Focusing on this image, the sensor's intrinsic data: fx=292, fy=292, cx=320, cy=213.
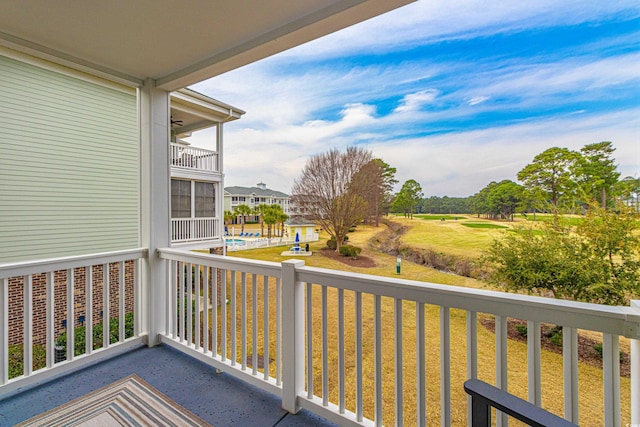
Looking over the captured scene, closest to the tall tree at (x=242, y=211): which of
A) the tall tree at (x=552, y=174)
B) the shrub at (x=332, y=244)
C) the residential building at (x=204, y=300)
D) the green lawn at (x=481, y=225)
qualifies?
the residential building at (x=204, y=300)

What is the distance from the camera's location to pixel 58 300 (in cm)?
385

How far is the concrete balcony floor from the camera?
179 cm

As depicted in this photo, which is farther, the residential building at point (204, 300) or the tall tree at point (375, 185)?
the tall tree at point (375, 185)

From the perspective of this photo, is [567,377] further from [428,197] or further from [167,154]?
[167,154]

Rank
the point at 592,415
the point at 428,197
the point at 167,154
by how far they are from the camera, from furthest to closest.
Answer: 1. the point at 167,154
2. the point at 428,197
3. the point at 592,415

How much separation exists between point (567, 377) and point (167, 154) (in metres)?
3.11

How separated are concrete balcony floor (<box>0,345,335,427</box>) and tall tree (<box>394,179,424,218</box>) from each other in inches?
61.5

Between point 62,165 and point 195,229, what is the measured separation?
5.60ft

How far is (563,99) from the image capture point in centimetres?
177

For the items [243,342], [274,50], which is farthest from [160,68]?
[243,342]

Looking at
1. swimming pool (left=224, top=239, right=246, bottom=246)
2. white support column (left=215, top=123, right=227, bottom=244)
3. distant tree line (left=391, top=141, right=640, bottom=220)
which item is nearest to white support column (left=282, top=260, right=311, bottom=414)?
swimming pool (left=224, top=239, right=246, bottom=246)

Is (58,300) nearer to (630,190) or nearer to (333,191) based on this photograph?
(333,191)

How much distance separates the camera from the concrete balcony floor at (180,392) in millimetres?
1785

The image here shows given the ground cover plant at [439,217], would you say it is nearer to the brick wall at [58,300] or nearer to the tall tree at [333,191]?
the tall tree at [333,191]
